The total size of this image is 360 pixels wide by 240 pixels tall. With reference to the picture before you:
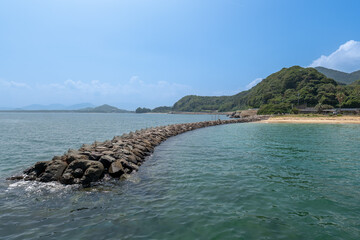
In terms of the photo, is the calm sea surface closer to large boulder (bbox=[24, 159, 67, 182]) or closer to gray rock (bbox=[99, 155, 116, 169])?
large boulder (bbox=[24, 159, 67, 182])

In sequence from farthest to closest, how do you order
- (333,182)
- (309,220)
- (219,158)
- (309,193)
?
(219,158) → (333,182) → (309,193) → (309,220)

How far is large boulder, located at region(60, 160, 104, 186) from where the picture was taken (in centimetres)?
1043

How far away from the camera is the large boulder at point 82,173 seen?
411 inches

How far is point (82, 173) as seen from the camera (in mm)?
10906

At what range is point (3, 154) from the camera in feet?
61.6

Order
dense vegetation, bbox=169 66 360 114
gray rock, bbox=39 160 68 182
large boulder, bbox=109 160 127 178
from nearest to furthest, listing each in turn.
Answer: gray rock, bbox=39 160 68 182 < large boulder, bbox=109 160 127 178 < dense vegetation, bbox=169 66 360 114

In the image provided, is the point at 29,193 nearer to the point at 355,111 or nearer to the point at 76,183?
the point at 76,183

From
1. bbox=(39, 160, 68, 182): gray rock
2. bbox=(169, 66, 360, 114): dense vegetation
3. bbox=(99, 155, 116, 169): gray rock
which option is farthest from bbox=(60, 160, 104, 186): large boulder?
bbox=(169, 66, 360, 114): dense vegetation

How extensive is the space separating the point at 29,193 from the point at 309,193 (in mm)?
11909

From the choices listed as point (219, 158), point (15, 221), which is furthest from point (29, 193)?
point (219, 158)

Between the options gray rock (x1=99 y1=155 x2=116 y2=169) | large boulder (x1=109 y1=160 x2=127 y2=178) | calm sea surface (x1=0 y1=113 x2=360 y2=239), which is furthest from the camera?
gray rock (x1=99 y1=155 x2=116 y2=169)

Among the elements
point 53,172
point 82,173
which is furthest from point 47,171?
point 82,173

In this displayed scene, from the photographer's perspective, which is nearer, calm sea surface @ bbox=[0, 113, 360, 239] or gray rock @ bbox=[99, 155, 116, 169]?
calm sea surface @ bbox=[0, 113, 360, 239]

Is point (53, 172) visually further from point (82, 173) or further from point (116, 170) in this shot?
point (116, 170)
